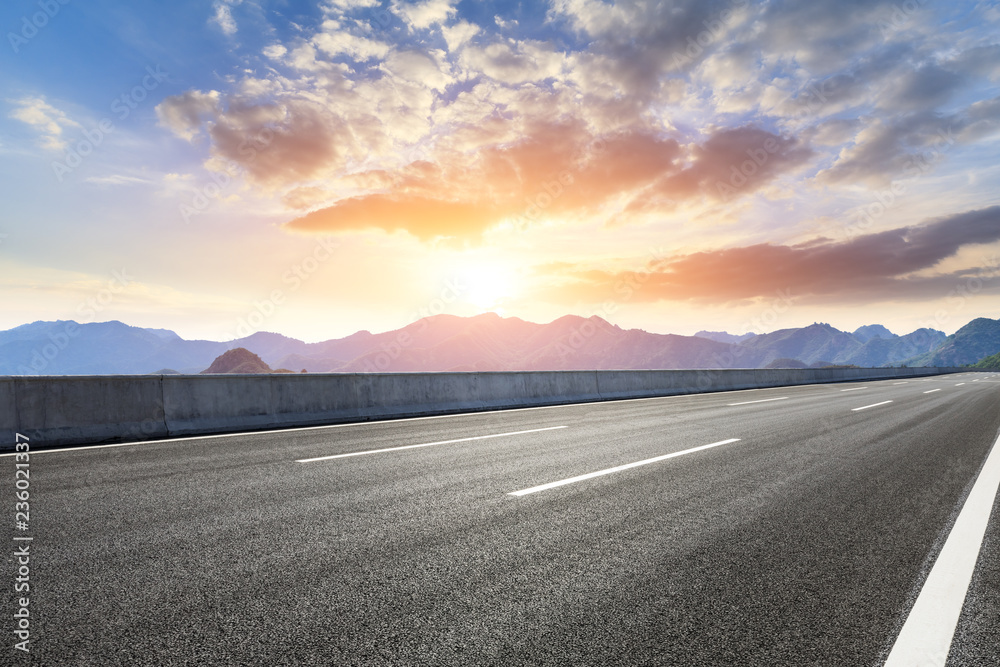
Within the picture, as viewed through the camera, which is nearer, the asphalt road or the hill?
the asphalt road

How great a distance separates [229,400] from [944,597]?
10.8m

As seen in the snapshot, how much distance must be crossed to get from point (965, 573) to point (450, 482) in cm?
400

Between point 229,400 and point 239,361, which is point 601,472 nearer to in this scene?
point 229,400

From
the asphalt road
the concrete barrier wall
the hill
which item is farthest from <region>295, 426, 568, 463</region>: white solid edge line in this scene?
the hill

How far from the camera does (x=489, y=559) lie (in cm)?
327

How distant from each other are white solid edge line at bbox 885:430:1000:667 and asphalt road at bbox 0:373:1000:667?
0.05 metres

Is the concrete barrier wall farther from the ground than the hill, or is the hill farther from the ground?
the hill

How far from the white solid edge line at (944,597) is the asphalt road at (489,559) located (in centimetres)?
5

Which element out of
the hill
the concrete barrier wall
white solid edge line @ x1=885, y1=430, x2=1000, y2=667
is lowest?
white solid edge line @ x1=885, y1=430, x2=1000, y2=667

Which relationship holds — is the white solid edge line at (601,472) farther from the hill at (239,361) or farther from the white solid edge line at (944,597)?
the hill at (239,361)

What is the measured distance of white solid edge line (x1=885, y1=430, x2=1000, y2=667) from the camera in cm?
229

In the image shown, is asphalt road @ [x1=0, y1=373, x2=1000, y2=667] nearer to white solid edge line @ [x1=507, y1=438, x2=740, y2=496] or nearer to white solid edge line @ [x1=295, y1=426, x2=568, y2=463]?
white solid edge line @ [x1=507, y1=438, x2=740, y2=496]

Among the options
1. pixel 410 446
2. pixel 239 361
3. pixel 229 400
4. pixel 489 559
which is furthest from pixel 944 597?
pixel 239 361

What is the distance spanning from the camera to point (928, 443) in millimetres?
8227
